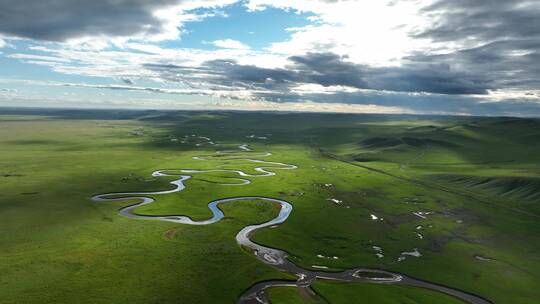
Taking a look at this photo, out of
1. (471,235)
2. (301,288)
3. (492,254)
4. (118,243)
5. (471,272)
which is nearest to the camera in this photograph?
(301,288)

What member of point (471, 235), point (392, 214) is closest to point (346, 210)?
point (392, 214)

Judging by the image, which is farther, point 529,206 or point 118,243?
point 529,206

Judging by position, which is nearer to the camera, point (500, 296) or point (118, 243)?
point (500, 296)

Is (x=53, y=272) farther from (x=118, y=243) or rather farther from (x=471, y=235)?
(x=471, y=235)

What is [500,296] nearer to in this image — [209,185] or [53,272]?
[53,272]

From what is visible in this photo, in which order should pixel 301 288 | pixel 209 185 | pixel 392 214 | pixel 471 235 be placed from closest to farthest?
pixel 301 288, pixel 471 235, pixel 392 214, pixel 209 185

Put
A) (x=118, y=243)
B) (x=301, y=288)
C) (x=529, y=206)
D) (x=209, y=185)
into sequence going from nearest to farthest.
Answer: (x=301, y=288) < (x=118, y=243) < (x=529, y=206) < (x=209, y=185)

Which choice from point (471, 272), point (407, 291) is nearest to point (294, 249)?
point (407, 291)

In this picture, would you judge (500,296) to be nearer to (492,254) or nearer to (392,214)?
(492,254)

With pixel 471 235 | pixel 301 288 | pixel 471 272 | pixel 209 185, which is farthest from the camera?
pixel 209 185
